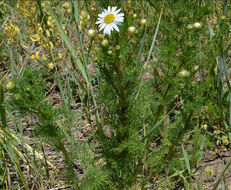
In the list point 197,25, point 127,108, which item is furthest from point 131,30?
point 127,108

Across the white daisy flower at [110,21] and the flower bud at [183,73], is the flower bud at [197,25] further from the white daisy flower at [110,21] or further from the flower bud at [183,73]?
the white daisy flower at [110,21]

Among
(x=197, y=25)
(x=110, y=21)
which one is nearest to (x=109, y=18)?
(x=110, y=21)

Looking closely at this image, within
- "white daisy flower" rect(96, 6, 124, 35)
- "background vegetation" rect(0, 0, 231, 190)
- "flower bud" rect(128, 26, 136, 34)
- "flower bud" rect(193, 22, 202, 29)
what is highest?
"white daisy flower" rect(96, 6, 124, 35)

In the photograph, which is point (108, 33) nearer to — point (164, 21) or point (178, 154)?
point (164, 21)

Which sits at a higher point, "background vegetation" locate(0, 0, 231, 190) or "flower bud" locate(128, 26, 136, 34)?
"flower bud" locate(128, 26, 136, 34)

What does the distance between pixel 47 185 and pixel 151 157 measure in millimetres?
618

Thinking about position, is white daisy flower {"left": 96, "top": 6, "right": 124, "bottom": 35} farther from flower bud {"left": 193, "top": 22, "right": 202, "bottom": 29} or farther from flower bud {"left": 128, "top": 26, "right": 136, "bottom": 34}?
flower bud {"left": 193, "top": 22, "right": 202, "bottom": 29}

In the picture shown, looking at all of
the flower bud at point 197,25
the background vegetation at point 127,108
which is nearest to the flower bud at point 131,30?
the background vegetation at point 127,108

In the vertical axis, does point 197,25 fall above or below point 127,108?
above


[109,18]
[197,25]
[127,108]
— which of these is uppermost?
[109,18]

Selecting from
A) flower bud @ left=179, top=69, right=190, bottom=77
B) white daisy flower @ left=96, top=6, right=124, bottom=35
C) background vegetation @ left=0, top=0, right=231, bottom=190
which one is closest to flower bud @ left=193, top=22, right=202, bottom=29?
background vegetation @ left=0, top=0, right=231, bottom=190

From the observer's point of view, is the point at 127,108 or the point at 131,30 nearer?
the point at 131,30

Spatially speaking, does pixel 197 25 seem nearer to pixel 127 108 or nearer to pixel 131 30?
pixel 131 30

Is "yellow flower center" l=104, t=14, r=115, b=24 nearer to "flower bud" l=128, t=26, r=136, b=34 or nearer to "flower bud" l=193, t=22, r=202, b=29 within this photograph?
"flower bud" l=128, t=26, r=136, b=34
